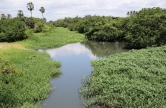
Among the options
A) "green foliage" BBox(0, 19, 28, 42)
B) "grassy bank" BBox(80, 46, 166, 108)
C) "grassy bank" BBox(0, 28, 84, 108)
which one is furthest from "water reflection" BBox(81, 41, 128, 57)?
"grassy bank" BBox(80, 46, 166, 108)

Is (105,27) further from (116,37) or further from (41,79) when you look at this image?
(41,79)

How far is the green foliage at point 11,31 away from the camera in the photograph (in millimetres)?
31156

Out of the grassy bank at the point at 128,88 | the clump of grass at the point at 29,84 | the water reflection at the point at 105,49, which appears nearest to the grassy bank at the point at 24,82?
the clump of grass at the point at 29,84

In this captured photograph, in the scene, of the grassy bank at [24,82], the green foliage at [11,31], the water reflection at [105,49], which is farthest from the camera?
the green foliage at [11,31]

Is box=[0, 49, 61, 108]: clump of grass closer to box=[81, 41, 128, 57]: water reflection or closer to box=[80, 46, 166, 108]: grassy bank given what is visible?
box=[80, 46, 166, 108]: grassy bank

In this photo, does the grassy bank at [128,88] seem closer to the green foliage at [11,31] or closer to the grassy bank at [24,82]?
the grassy bank at [24,82]

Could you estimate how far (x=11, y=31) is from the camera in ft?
102

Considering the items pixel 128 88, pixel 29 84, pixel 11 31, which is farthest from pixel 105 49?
pixel 128 88

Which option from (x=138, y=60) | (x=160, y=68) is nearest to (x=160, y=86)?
(x=160, y=68)

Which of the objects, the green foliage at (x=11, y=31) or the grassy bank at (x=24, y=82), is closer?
the grassy bank at (x=24, y=82)

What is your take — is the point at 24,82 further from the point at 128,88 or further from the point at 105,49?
the point at 105,49

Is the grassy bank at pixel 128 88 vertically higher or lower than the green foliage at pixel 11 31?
lower

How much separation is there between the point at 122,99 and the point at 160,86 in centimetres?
230

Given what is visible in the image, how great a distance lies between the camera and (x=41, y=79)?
45.0 ft
